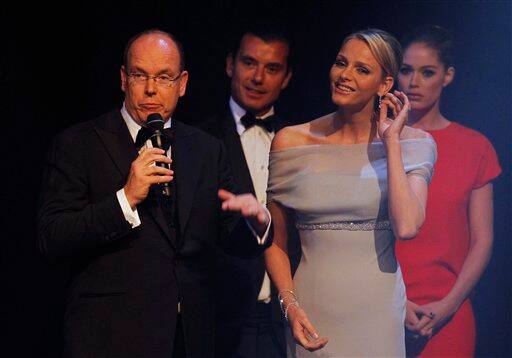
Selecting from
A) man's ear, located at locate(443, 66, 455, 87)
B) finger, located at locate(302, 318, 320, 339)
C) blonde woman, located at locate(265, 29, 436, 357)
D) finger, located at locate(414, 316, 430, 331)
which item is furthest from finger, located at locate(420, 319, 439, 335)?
man's ear, located at locate(443, 66, 455, 87)

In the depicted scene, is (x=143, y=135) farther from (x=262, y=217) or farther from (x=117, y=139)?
(x=262, y=217)

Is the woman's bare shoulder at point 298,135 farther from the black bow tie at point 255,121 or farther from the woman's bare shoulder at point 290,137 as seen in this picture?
the black bow tie at point 255,121

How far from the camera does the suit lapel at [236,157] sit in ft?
11.3

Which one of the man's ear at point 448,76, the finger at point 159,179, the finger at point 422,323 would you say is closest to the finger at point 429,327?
the finger at point 422,323

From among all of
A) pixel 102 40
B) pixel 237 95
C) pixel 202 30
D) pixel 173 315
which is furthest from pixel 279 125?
pixel 173 315

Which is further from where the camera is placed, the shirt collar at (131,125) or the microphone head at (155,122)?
the shirt collar at (131,125)

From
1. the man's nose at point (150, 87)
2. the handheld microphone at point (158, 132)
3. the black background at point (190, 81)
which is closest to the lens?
the handheld microphone at point (158, 132)

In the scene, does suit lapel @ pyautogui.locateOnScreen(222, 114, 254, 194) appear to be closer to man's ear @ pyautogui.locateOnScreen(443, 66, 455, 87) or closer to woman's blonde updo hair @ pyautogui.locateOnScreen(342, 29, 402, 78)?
woman's blonde updo hair @ pyautogui.locateOnScreen(342, 29, 402, 78)

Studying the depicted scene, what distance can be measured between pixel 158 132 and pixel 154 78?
31cm

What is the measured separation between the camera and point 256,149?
3.59m

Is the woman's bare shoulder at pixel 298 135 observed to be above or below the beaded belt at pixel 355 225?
above

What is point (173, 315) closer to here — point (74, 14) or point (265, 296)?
point (265, 296)

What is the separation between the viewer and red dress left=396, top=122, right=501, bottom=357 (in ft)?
11.7

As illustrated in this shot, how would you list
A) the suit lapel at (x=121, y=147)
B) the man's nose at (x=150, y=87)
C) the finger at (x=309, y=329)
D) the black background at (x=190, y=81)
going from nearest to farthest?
the suit lapel at (x=121, y=147), the man's nose at (x=150, y=87), the finger at (x=309, y=329), the black background at (x=190, y=81)
